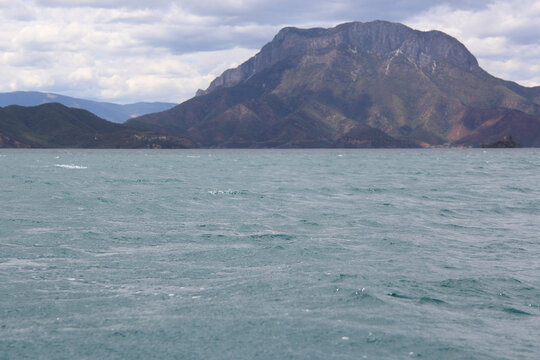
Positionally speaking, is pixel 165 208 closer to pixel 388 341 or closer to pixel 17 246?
pixel 17 246

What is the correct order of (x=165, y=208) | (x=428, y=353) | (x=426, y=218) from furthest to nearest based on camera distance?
A: (x=165, y=208) < (x=426, y=218) < (x=428, y=353)

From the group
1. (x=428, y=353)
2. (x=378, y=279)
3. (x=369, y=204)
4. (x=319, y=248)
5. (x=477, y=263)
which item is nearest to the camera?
(x=428, y=353)

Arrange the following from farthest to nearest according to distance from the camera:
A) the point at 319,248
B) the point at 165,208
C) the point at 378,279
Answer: the point at 165,208
the point at 319,248
the point at 378,279

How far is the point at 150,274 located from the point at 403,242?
1533 centimetres

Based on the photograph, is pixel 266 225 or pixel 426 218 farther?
pixel 426 218

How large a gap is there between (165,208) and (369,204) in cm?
1963

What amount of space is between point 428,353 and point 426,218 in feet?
92.1

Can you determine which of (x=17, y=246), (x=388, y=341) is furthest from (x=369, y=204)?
(x=388, y=341)

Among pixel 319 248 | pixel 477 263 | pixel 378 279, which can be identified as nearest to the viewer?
pixel 378 279

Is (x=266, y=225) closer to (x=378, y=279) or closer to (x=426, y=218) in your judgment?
(x=426, y=218)

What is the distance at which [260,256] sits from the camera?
88.7 ft

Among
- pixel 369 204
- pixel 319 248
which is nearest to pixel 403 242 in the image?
pixel 319 248

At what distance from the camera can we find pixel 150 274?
75.9 feet

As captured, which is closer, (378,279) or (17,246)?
(378,279)
